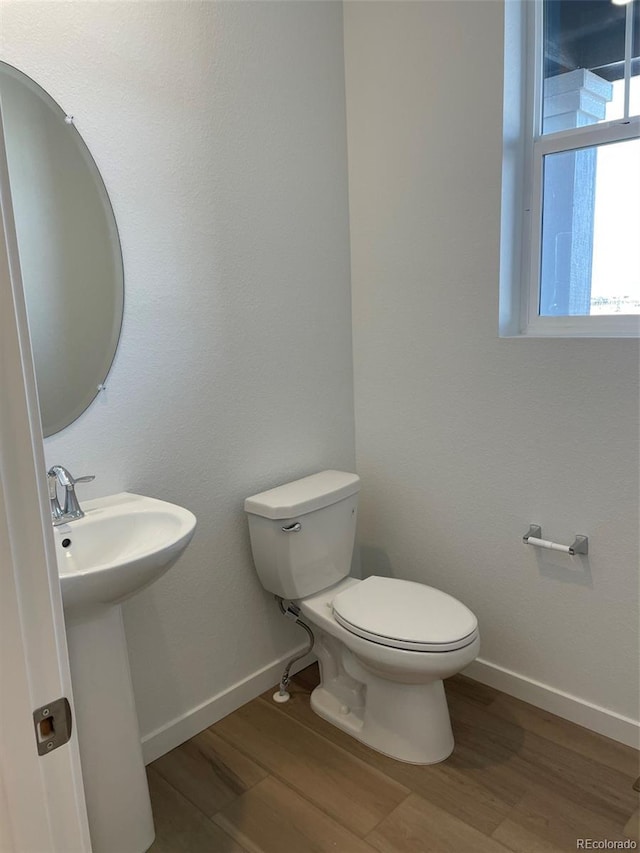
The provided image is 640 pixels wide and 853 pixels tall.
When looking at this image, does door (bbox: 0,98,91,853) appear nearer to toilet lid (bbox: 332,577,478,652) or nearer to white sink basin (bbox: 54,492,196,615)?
white sink basin (bbox: 54,492,196,615)

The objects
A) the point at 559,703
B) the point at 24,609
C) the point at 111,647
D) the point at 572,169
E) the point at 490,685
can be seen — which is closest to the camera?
the point at 24,609

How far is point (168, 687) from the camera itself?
72.9 inches

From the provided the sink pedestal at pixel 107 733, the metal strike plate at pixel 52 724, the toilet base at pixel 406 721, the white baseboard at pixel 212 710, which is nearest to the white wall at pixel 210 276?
the white baseboard at pixel 212 710

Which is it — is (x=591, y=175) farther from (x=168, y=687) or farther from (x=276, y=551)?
(x=168, y=687)

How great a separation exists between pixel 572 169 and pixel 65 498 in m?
1.69

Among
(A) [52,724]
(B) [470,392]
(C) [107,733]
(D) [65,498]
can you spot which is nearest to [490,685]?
(B) [470,392]

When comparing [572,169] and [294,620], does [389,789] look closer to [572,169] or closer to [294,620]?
[294,620]

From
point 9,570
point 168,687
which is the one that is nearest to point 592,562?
point 168,687

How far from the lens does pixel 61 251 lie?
5.07 feet

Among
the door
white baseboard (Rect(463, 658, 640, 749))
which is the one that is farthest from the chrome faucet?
white baseboard (Rect(463, 658, 640, 749))

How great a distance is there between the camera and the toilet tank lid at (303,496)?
1889 mm

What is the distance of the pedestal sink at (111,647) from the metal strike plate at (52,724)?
64 centimetres

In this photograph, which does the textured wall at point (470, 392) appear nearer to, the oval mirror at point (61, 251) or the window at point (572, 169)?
the window at point (572, 169)

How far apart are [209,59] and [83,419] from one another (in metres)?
1.10
